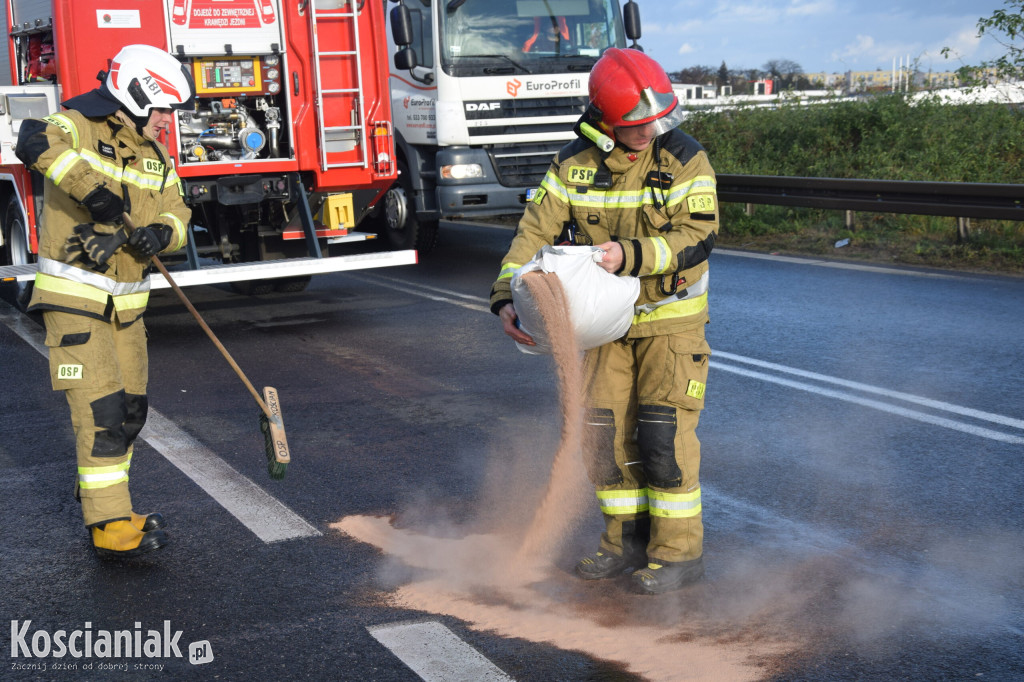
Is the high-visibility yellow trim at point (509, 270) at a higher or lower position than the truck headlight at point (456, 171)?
lower

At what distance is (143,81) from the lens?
4.52 meters

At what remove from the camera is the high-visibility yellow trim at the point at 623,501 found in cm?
416

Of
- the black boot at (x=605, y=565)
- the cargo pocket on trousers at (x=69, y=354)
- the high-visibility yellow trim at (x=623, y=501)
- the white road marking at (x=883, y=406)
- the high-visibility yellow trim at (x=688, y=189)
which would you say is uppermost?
the high-visibility yellow trim at (x=688, y=189)

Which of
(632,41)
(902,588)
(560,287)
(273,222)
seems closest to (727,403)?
(902,588)

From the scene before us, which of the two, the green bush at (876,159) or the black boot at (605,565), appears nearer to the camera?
the black boot at (605,565)

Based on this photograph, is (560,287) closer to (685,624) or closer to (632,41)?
(685,624)

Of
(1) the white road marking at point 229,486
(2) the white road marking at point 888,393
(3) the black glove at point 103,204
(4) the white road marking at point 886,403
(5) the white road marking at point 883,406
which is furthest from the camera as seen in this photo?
(2) the white road marking at point 888,393

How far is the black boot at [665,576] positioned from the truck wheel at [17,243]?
7.34 meters

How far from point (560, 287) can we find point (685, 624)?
1.19 m

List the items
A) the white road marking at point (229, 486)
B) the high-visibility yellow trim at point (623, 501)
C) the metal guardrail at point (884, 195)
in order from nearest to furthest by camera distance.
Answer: the high-visibility yellow trim at point (623, 501), the white road marking at point (229, 486), the metal guardrail at point (884, 195)

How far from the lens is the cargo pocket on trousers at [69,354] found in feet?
14.6

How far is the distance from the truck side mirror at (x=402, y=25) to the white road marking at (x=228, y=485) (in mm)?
6065

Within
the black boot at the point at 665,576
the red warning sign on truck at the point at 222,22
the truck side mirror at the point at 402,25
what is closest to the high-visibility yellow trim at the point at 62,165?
the black boot at the point at 665,576

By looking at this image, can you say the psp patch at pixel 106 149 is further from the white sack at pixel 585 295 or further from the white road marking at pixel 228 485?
the white sack at pixel 585 295
